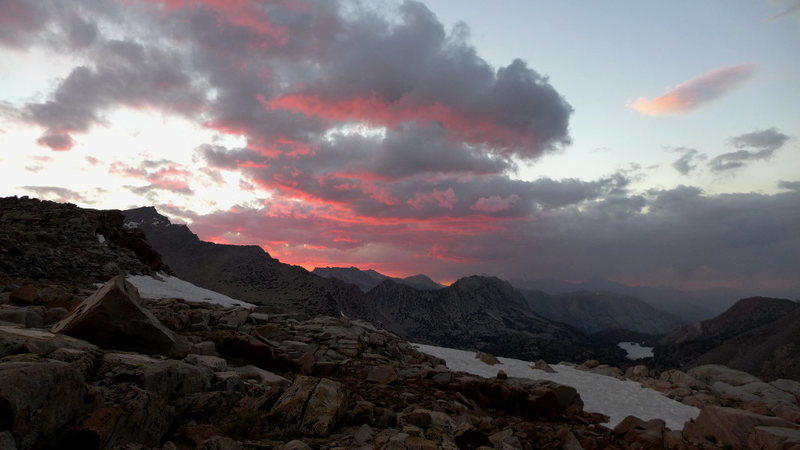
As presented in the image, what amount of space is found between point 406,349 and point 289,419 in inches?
700

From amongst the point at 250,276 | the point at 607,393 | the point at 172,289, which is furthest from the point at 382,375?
the point at 250,276

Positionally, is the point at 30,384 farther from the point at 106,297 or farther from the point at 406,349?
the point at 406,349

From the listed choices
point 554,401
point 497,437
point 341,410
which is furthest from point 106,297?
point 554,401

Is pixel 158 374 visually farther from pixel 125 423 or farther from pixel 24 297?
pixel 24 297

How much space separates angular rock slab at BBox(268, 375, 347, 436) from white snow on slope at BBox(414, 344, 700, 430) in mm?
15433

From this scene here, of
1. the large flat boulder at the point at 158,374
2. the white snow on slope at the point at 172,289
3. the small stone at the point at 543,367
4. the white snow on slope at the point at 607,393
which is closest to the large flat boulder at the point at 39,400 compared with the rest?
the large flat boulder at the point at 158,374

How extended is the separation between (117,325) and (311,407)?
6111mm

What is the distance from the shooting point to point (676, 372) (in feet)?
107

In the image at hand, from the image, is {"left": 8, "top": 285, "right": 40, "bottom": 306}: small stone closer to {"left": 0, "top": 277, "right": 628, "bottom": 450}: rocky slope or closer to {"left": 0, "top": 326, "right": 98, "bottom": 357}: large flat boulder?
{"left": 0, "top": 277, "right": 628, "bottom": 450}: rocky slope

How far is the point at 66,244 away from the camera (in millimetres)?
35562

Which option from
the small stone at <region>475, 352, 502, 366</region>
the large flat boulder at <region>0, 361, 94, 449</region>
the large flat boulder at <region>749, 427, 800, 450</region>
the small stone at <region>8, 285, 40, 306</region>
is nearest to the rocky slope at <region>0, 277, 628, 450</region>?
the large flat boulder at <region>0, 361, 94, 449</region>

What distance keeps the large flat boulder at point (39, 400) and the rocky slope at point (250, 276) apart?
371 ft

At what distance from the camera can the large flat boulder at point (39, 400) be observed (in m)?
5.61

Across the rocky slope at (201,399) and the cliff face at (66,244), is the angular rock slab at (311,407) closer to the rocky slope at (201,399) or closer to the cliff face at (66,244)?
the rocky slope at (201,399)
